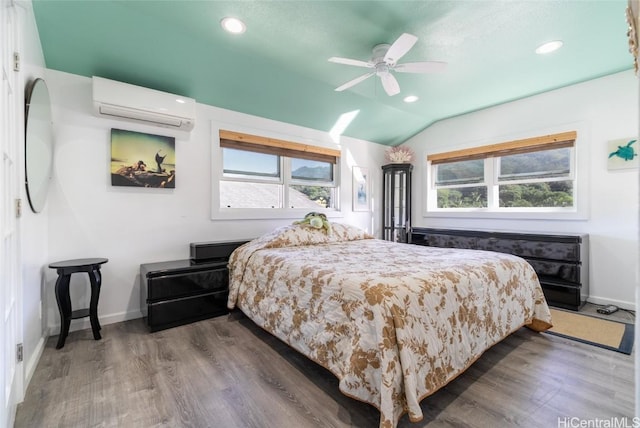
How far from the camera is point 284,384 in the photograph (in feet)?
5.95

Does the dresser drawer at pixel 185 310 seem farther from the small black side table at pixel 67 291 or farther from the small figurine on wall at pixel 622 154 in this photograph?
the small figurine on wall at pixel 622 154

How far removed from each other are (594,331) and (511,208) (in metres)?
1.94

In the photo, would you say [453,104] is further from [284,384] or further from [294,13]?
[284,384]

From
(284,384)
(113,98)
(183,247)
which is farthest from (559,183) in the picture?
(113,98)

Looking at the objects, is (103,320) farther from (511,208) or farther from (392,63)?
(511,208)

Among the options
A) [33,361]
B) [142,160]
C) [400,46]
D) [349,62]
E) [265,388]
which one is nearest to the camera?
[265,388]

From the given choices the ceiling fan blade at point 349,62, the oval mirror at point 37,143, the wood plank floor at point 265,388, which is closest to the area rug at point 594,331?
the wood plank floor at point 265,388

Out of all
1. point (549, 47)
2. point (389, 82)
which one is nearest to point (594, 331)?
point (549, 47)

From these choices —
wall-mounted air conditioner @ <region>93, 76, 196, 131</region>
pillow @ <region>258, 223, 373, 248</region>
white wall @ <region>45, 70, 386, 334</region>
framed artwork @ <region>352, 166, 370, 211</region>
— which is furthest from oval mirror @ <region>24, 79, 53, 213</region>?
framed artwork @ <region>352, 166, 370, 211</region>

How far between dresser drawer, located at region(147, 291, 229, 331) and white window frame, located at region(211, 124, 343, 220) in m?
0.99

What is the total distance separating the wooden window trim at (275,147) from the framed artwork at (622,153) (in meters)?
3.32

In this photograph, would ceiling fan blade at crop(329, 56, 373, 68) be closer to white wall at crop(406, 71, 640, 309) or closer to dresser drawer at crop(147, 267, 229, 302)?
dresser drawer at crop(147, 267, 229, 302)

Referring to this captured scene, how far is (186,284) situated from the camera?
2.72 meters

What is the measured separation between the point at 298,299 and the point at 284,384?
1.73 feet
